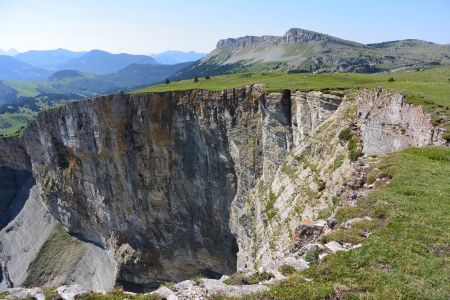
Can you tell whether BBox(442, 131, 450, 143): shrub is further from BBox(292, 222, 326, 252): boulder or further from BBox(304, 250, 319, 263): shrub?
BBox(304, 250, 319, 263): shrub

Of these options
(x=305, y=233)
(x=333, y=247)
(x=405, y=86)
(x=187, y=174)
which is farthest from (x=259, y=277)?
(x=187, y=174)

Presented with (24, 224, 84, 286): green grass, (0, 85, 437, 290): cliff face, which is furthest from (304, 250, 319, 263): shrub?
(24, 224, 84, 286): green grass

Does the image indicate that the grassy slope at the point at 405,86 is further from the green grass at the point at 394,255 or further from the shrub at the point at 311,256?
the shrub at the point at 311,256

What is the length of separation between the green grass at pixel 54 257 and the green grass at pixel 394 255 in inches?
3583

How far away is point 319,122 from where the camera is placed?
45094 mm

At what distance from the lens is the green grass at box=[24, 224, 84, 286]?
319ft

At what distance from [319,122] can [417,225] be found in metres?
29.0

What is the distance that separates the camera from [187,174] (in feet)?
234

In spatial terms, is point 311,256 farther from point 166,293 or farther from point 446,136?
point 446,136

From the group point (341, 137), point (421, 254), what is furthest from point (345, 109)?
point (421, 254)

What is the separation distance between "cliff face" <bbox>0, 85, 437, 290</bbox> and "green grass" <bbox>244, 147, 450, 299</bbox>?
9126mm

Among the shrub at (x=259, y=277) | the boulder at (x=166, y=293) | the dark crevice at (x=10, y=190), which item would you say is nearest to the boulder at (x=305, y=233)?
the shrub at (x=259, y=277)

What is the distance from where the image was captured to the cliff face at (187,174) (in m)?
38.5

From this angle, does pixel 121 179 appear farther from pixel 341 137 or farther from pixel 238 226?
pixel 341 137
